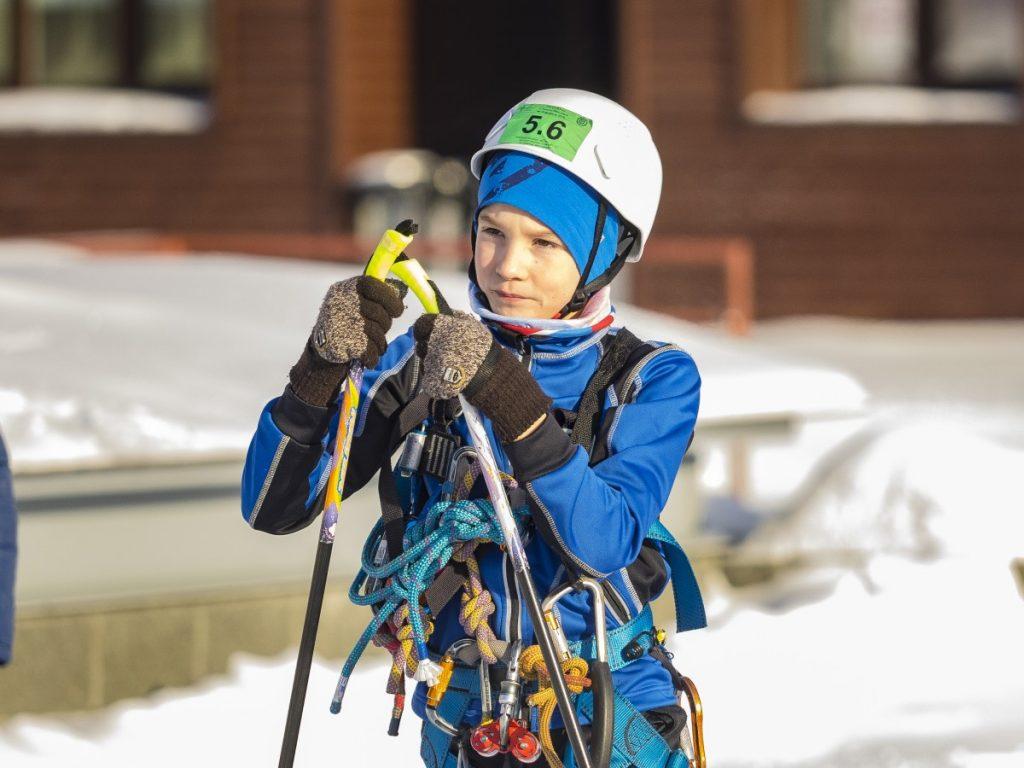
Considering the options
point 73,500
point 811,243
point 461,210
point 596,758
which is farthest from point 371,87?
point 596,758

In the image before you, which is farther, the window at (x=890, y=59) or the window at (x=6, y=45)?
the window at (x=6, y=45)

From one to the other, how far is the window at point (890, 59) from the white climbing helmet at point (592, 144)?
1247cm

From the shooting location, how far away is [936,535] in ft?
22.7

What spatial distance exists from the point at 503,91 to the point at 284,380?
40.4 ft

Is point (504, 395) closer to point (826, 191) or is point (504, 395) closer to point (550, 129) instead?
point (550, 129)

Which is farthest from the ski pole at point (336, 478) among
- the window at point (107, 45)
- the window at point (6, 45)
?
the window at point (6, 45)

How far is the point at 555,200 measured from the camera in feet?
7.86

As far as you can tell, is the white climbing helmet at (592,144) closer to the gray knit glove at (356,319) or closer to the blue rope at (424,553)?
the gray knit glove at (356,319)

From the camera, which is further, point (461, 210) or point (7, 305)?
point (461, 210)

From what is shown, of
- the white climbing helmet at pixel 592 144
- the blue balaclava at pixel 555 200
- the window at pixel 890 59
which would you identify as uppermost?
the window at pixel 890 59

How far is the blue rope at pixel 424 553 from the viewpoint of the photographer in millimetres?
2377

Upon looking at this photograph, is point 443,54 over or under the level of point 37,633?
over

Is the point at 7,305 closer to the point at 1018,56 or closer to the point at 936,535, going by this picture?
the point at 936,535

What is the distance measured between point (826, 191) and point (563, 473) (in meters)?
12.8
